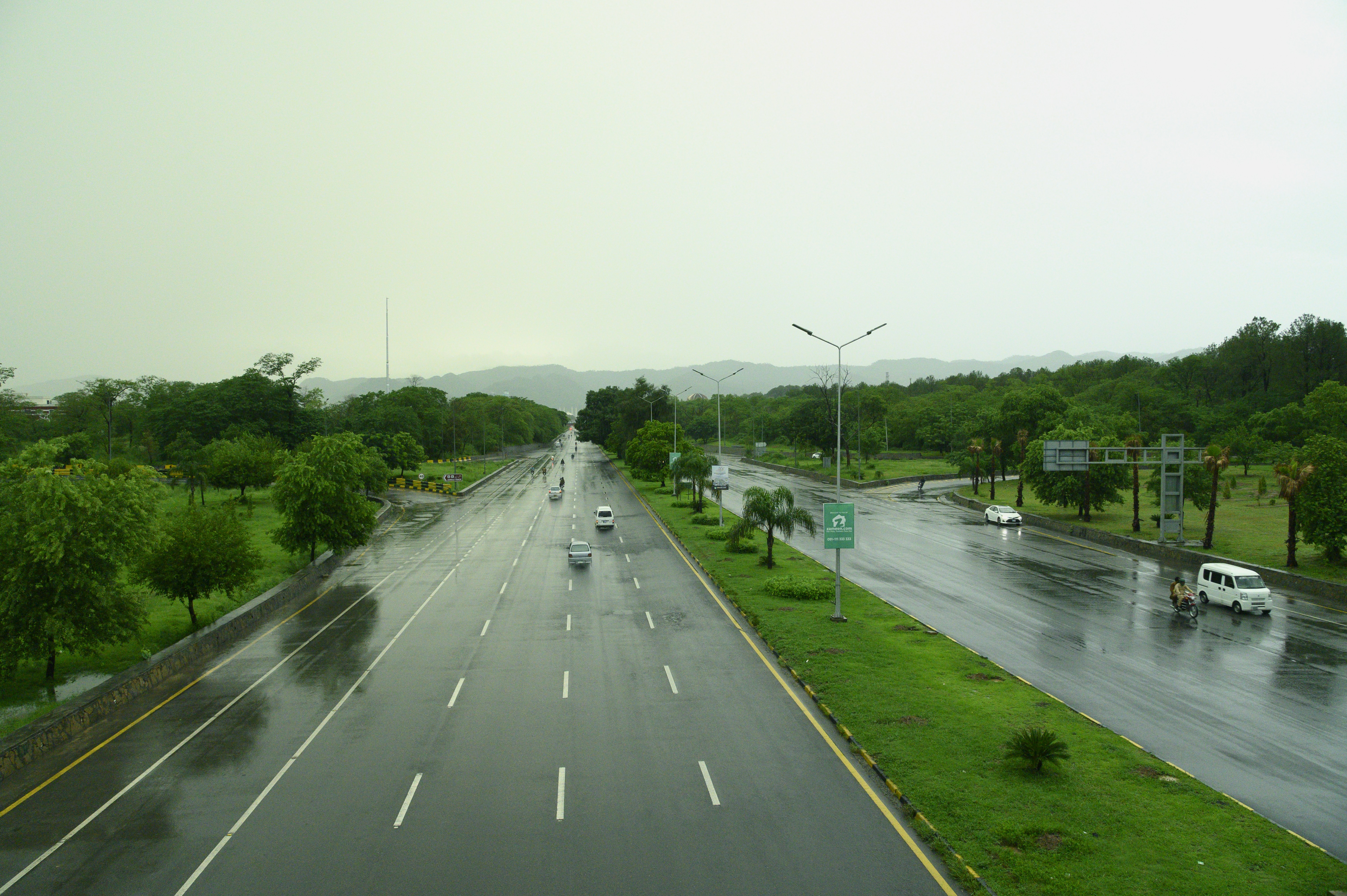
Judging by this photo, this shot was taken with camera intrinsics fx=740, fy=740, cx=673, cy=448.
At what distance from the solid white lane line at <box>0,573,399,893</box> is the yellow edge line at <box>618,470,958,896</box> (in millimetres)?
11758

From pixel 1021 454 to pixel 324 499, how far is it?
6227 centimetres

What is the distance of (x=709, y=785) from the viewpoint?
14680mm

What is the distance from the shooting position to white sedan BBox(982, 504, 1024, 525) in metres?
53.1

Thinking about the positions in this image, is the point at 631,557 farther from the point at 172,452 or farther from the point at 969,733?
the point at 172,452

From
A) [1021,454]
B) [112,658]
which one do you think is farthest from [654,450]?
[112,658]

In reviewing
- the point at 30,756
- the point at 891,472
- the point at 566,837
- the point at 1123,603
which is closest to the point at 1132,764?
the point at 566,837

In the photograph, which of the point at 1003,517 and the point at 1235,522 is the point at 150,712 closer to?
the point at 1003,517

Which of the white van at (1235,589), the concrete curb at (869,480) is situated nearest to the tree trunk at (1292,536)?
the white van at (1235,589)

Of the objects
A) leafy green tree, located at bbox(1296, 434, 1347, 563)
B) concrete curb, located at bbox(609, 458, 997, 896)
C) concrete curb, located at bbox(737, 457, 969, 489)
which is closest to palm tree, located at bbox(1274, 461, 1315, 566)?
leafy green tree, located at bbox(1296, 434, 1347, 563)

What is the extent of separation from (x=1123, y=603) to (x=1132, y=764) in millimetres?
17380

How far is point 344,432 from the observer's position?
137ft

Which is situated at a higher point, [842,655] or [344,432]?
[344,432]

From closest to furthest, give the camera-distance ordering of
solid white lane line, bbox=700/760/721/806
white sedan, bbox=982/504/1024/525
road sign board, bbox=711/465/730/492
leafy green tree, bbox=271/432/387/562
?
solid white lane line, bbox=700/760/721/806 → leafy green tree, bbox=271/432/387/562 → white sedan, bbox=982/504/1024/525 → road sign board, bbox=711/465/730/492

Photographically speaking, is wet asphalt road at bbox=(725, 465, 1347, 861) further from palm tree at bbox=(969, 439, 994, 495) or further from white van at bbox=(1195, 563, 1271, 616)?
palm tree at bbox=(969, 439, 994, 495)
